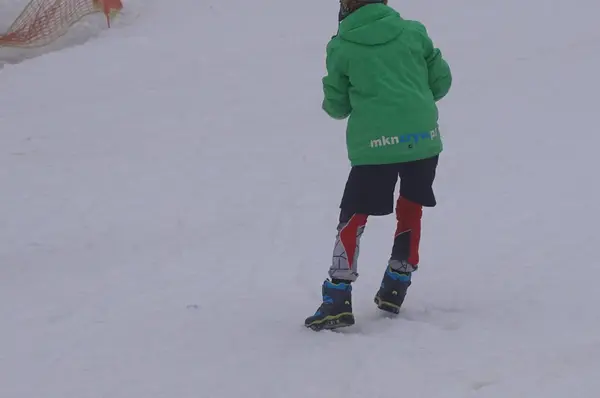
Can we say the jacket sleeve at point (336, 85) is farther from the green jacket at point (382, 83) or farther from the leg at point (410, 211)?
the leg at point (410, 211)

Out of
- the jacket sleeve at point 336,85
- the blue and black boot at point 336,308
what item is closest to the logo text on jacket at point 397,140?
the jacket sleeve at point 336,85

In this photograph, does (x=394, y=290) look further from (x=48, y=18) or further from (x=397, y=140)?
(x=48, y=18)

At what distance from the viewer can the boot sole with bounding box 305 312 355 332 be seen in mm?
4121

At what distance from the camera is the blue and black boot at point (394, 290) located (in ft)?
14.1

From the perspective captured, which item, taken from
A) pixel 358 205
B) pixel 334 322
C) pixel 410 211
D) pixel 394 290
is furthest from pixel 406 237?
pixel 334 322

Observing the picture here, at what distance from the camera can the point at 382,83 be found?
3.82 meters

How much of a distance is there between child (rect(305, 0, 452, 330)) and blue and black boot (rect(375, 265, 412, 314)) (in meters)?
0.29

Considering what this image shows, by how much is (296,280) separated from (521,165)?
304 cm

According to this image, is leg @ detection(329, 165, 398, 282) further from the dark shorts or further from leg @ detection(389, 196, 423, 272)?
leg @ detection(389, 196, 423, 272)

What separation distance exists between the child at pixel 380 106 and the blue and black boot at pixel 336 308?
10 millimetres

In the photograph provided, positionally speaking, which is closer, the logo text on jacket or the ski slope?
the ski slope

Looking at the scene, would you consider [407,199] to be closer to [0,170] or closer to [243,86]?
[0,170]

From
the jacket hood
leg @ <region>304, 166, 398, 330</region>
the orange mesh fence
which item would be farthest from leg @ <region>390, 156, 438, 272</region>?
the orange mesh fence

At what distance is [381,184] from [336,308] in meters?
0.67
